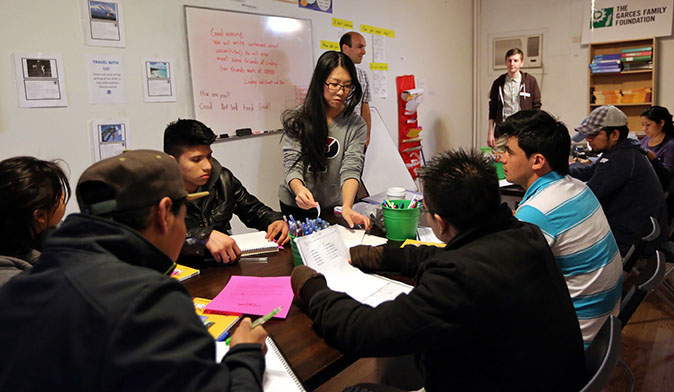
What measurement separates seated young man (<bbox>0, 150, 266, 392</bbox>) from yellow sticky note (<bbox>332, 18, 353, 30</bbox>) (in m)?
3.26

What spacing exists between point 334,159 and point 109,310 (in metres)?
1.79

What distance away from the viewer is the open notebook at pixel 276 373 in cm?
91

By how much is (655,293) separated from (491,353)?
2.81 meters

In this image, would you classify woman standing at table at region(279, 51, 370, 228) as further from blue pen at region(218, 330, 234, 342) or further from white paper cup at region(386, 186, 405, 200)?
blue pen at region(218, 330, 234, 342)

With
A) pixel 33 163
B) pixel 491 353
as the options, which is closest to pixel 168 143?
pixel 33 163

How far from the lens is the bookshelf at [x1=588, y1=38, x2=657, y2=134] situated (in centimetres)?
503

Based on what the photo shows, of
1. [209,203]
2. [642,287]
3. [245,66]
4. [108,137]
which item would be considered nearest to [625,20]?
[245,66]

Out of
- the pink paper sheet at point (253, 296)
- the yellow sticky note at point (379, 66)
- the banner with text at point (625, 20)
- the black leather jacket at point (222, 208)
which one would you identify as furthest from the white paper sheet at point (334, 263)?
the banner with text at point (625, 20)

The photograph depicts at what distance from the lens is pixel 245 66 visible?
10.2ft

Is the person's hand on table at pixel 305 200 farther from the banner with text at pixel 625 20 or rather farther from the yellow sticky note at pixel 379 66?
the banner with text at pixel 625 20

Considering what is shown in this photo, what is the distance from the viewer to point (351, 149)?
7.80 ft

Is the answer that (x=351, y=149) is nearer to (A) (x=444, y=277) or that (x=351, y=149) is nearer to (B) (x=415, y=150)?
(A) (x=444, y=277)

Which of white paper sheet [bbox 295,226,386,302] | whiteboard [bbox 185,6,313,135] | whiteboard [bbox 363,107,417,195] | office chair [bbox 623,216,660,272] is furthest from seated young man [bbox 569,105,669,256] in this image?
whiteboard [bbox 185,6,313,135]

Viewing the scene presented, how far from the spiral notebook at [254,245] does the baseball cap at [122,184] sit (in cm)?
87
